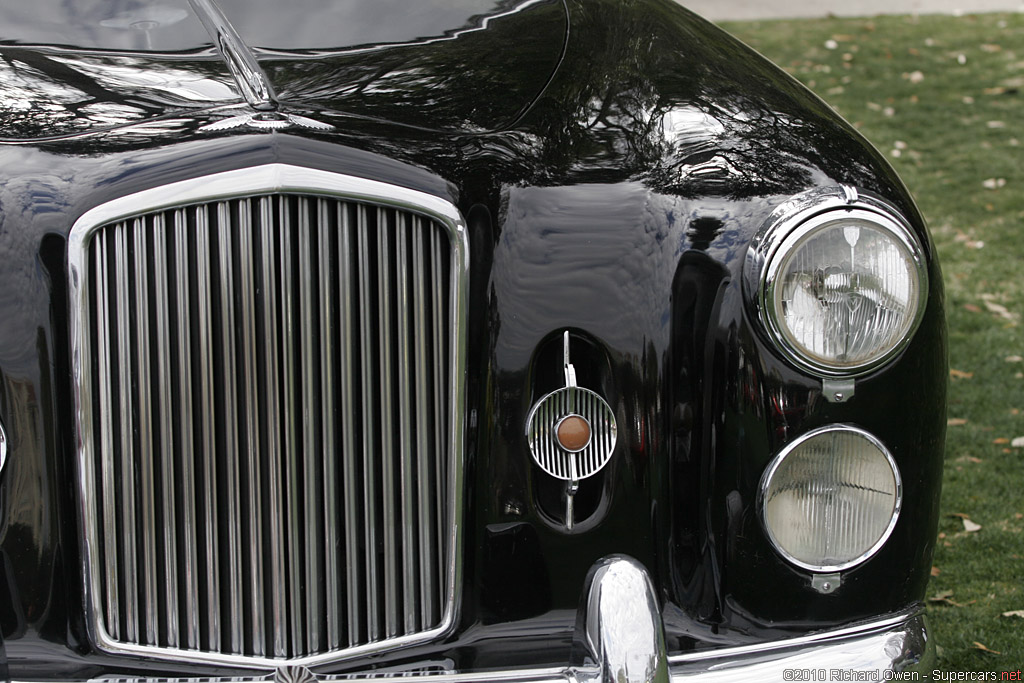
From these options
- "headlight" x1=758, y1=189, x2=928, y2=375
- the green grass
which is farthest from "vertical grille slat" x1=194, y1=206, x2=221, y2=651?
the green grass

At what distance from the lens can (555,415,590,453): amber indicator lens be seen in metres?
1.80

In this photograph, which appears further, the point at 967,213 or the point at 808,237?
the point at 967,213

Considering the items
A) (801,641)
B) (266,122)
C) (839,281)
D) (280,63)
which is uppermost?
(280,63)

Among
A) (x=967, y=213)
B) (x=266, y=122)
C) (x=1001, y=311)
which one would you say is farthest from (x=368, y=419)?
(x=967, y=213)

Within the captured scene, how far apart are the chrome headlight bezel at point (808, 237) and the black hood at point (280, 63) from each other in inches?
21.2

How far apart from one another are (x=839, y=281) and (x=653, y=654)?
0.68 meters

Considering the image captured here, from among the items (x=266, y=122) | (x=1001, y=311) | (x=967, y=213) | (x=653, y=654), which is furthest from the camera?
(x=967, y=213)

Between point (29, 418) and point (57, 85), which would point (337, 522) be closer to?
point (29, 418)

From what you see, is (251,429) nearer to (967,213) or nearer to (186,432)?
(186,432)

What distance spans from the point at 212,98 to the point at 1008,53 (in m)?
8.92

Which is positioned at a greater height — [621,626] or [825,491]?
[825,491]

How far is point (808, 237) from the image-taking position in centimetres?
173

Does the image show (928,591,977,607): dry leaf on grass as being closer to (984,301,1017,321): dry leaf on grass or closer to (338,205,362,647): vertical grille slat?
(338,205,362,647): vertical grille slat

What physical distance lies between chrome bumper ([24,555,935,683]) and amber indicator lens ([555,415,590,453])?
0.21m
